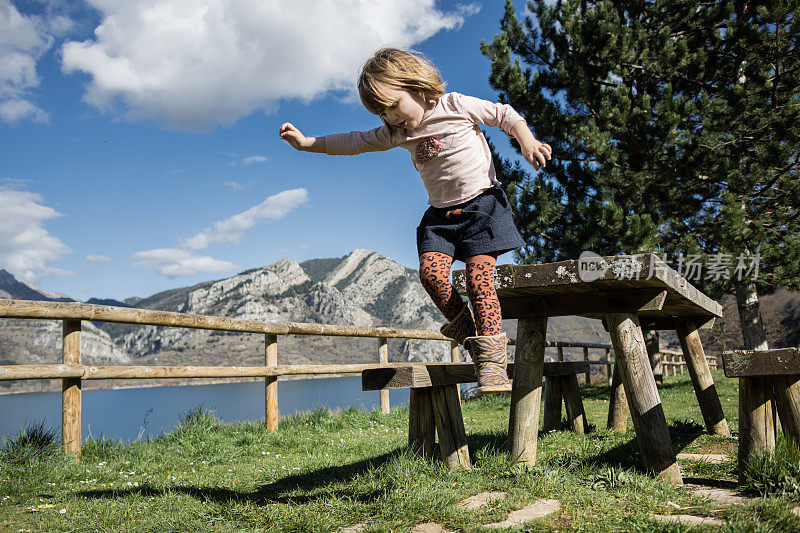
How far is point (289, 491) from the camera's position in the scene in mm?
2893

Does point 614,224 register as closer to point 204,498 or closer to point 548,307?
point 548,307

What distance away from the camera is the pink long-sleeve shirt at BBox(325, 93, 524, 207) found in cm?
263

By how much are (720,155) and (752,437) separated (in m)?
9.36

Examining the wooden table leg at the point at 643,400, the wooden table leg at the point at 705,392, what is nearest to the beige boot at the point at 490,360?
the wooden table leg at the point at 643,400

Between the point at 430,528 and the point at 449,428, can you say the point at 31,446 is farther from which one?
the point at 430,528

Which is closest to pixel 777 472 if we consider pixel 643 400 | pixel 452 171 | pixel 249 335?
pixel 643 400

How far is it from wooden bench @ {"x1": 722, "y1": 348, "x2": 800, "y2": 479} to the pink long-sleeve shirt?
144 centimetres

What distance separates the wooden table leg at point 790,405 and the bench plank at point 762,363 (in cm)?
16

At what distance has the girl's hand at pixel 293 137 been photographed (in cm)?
293

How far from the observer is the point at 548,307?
2922 mm

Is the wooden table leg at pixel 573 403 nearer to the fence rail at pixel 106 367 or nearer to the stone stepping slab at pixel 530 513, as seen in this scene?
the fence rail at pixel 106 367

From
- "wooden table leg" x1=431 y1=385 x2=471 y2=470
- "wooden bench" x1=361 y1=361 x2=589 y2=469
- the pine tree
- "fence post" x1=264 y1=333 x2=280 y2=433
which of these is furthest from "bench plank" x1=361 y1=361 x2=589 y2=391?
the pine tree

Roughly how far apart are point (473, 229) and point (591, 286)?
0.63 m

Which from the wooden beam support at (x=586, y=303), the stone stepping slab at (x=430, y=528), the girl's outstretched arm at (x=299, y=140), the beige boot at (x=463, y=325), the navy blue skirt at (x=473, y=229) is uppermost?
the girl's outstretched arm at (x=299, y=140)
